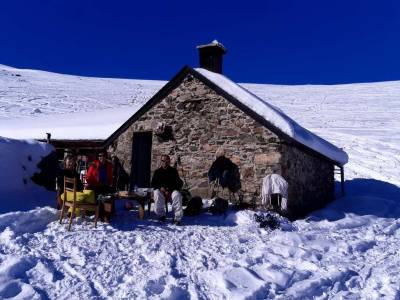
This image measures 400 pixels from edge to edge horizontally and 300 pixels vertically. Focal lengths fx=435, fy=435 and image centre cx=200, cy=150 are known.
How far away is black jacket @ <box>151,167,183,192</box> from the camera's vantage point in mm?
9281

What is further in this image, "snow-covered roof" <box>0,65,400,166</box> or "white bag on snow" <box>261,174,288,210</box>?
"snow-covered roof" <box>0,65,400,166</box>

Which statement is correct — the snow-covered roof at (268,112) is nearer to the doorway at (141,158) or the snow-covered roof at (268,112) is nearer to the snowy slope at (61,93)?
the doorway at (141,158)

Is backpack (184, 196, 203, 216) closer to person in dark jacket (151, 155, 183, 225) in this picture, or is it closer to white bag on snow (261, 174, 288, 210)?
person in dark jacket (151, 155, 183, 225)

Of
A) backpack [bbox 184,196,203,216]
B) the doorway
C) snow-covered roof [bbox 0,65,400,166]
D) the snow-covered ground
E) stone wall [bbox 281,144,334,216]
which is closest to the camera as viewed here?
the snow-covered ground

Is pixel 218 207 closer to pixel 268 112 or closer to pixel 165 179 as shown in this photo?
pixel 165 179

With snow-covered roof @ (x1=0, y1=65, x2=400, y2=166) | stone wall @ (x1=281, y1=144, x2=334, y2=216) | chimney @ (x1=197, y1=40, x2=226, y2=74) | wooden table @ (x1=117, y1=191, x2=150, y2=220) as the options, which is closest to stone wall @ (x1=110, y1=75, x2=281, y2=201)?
stone wall @ (x1=281, y1=144, x2=334, y2=216)

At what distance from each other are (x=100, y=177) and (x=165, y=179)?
137 cm

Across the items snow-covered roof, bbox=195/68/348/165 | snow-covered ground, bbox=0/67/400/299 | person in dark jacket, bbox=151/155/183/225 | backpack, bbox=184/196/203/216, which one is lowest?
snow-covered ground, bbox=0/67/400/299

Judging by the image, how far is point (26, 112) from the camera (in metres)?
29.6

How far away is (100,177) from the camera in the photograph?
8812 mm

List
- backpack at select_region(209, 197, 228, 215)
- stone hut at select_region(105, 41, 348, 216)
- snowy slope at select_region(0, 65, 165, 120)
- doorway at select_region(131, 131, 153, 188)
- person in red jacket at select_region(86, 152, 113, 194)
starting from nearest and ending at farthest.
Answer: person in red jacket at select_region(86, 152, 113, 194), backpack at select_region(209, 197, 228, 215), stone hut at select_region(105, 41, 348, 216), doorway at select_region(131, 131, 153, 188), snowy slope at select_region(0, 65, 165, 120)

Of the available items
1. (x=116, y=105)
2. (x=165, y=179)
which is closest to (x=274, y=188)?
(x=165, y=179)

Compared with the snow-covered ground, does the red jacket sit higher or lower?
higher

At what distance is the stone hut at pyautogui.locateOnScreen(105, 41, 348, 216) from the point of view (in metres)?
10.2
